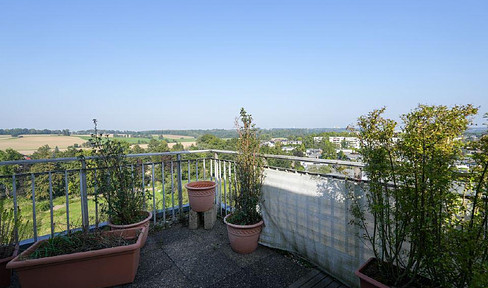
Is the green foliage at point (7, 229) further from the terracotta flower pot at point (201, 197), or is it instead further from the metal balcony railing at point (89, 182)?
the terracotta flower pot at point (201, 197)

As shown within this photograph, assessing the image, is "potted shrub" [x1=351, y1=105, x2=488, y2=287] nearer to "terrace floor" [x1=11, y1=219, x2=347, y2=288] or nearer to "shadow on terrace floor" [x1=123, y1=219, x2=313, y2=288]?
"terrace floor" [x1=11, y1=219, x2=347, y2=288]

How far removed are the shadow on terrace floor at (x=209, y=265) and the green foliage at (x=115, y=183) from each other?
0.57 metres

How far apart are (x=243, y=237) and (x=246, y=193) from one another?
0.54 m

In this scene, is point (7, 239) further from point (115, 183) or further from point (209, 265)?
point (209, 265)

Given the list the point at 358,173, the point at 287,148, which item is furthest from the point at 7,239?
the point at 358,173

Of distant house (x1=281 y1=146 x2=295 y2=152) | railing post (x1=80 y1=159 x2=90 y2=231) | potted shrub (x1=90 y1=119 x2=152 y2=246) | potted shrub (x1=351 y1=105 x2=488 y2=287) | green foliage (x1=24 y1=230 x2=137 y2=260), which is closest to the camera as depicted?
potted shrub (x1=351 y1=105 x2=488 y2=287)

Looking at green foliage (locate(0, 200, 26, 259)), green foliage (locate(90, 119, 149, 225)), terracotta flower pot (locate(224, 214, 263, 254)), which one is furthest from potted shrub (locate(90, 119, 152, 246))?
terracotta flower pot (locate(224, 214, 263, 254))

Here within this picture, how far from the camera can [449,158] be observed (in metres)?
1.25

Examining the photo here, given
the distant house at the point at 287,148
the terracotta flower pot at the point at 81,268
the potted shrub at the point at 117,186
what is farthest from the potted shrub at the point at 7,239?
the distant house at the point at 287,148

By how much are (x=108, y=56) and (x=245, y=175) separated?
26.0 feet

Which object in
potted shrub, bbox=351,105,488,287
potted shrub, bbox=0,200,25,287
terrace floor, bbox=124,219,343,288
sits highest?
potted shrub, bbox=351,105,488,287

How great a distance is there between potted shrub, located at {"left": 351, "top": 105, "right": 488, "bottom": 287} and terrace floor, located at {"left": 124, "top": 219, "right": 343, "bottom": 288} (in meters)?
0.91

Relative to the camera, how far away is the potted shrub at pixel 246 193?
2.64 m

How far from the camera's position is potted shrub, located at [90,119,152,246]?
2.60 meters
